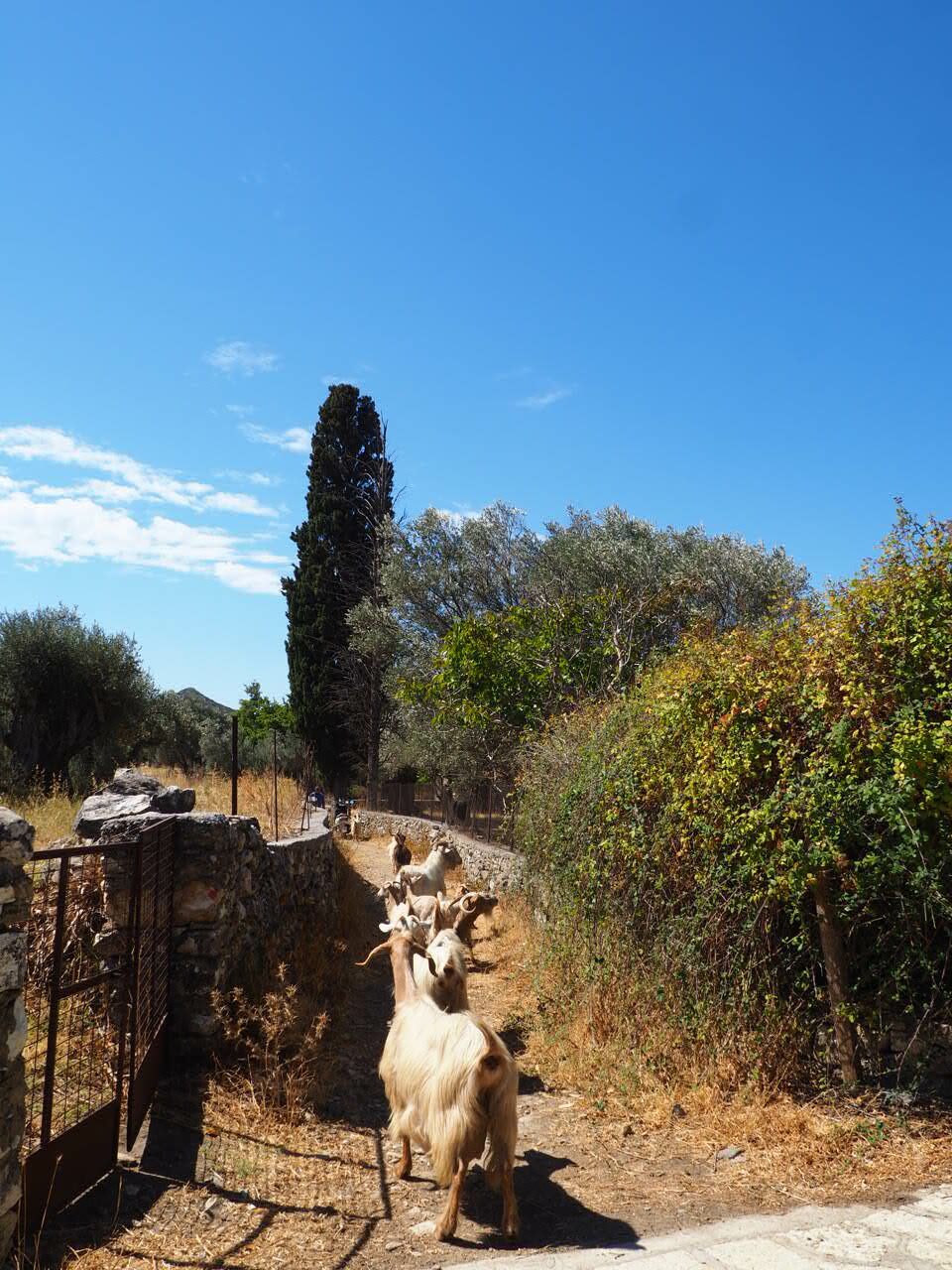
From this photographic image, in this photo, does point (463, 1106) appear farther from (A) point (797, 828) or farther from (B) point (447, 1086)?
(A) point (797, 828)

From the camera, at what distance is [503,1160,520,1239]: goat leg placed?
4453 millimetres

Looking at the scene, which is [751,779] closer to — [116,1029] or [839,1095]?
[839,1095]

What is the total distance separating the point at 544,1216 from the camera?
187 inches

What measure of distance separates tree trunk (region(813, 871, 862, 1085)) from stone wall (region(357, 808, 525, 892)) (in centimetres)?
601

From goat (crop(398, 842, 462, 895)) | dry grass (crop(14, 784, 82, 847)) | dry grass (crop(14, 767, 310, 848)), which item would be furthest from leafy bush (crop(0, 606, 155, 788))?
goat (crop(398, 842, 462, 895))

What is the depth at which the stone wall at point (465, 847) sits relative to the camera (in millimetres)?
14219

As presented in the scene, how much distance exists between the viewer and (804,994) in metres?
6.28

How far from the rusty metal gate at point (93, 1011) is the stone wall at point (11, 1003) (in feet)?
1.21

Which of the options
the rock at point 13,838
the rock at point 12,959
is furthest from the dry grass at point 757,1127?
the rock at point 13,838

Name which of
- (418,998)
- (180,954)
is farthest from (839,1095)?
(180,954)

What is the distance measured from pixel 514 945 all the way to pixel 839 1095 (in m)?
5.64

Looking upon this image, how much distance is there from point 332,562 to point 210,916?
2380cm

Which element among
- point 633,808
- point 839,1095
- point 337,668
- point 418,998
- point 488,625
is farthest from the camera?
point 337,668

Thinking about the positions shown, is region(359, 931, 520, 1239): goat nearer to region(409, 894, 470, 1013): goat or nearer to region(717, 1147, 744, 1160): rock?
region(409, 894, 470, 1013): goat
